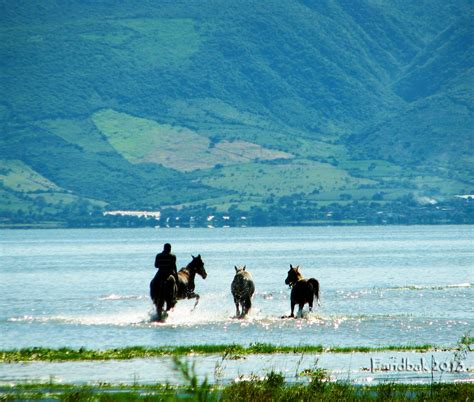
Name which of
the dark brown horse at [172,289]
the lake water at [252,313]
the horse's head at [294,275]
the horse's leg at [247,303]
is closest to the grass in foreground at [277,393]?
the lake water at [252,313]

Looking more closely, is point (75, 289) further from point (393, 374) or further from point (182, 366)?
point (182, 366)

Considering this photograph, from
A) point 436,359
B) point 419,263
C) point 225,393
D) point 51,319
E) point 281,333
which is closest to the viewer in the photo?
point 225,393

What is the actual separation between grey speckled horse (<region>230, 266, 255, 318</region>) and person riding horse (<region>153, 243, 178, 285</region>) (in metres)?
2.23

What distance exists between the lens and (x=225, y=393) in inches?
899

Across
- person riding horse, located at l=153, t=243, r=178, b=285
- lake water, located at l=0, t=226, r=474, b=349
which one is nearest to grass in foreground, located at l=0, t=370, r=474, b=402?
lake water, located at l=0, t=226, r=474, b=349

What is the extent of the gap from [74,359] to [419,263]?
7809cm

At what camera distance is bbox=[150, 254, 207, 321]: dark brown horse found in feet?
141

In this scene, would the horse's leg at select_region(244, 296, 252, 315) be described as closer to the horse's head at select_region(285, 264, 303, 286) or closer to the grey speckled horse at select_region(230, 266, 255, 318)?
the grey speckled horse at select_region(230, 266, 255, 318)

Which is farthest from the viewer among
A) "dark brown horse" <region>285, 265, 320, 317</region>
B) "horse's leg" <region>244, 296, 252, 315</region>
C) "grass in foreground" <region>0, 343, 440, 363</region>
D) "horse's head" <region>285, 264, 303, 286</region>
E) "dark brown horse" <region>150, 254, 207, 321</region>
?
"horse's leg" <region>244, 296, 252, 315</region>

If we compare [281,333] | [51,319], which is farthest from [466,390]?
[51,319]

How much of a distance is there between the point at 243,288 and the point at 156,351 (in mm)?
11723

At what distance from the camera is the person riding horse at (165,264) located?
4156 cm

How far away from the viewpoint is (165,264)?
42000 mm

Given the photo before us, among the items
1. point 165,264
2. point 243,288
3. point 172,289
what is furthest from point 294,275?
point 165,264
